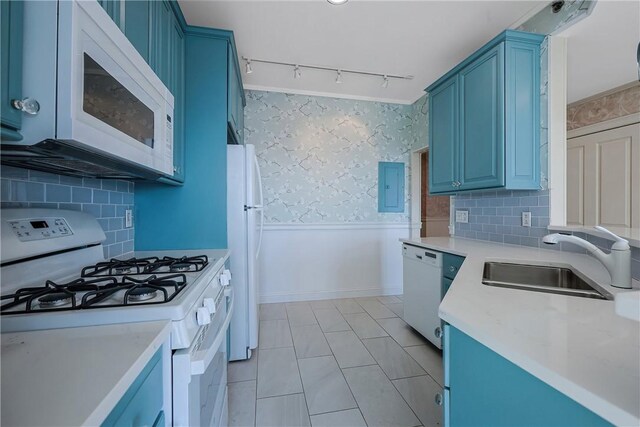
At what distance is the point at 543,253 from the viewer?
1724 millimetres

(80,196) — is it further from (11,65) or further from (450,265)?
(450,265)

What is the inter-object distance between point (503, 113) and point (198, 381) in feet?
7.53

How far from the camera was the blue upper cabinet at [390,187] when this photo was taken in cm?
361

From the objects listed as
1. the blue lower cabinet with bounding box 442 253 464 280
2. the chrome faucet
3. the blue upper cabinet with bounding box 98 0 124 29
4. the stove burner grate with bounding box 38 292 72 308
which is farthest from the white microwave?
the blue lower cabinet with bounding box 442 253 464 280

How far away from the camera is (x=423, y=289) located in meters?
2.27

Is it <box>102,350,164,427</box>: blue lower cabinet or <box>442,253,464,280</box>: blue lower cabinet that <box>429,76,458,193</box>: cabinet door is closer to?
<box>442,253,464,280</box>: blue lower cabinet

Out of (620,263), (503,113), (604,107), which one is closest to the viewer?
(620,263)

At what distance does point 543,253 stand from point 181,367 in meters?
2.04

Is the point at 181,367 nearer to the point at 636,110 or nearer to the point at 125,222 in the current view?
the point at 125,222

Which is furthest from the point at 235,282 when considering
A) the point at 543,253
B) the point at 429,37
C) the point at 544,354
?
the point at 429,37

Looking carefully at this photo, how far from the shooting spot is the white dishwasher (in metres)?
2.11

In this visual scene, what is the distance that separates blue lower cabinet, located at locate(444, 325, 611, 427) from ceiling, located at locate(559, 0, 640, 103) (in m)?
2.20


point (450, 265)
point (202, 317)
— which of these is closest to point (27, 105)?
point (202, 317)

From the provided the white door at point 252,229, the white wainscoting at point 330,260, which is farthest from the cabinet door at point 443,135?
the white door at point 252,229
